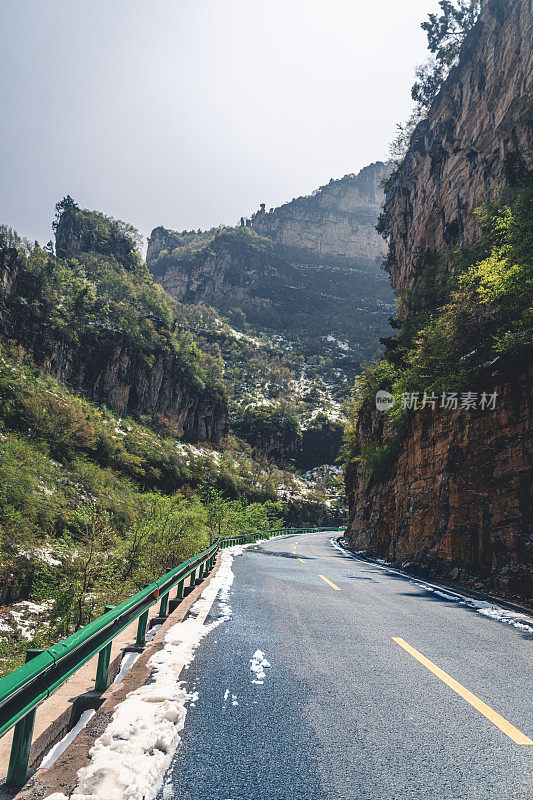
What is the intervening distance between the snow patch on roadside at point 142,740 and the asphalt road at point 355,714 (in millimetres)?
95

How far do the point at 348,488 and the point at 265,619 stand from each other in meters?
37.1

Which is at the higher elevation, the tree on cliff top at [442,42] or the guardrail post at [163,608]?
the tree on cliff top at [442,42]

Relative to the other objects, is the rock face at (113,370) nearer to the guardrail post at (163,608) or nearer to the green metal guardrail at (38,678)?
the guardrail post at (163,608)

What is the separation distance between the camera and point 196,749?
2.50 metres

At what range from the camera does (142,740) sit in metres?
2.46

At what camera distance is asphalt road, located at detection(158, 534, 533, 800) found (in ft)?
7.41

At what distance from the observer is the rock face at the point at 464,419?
10.8m

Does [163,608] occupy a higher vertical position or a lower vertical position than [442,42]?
lower

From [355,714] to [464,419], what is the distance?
41.4 ft

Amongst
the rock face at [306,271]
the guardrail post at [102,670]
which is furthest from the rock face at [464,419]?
the rock face at [306,271]

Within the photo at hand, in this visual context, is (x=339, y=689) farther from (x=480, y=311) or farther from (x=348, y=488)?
(x=348, y=488)

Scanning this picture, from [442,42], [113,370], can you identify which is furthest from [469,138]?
[113,370]

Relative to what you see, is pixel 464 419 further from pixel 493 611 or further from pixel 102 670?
pixel 102 670

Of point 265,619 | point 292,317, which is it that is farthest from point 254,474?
point 292,317
